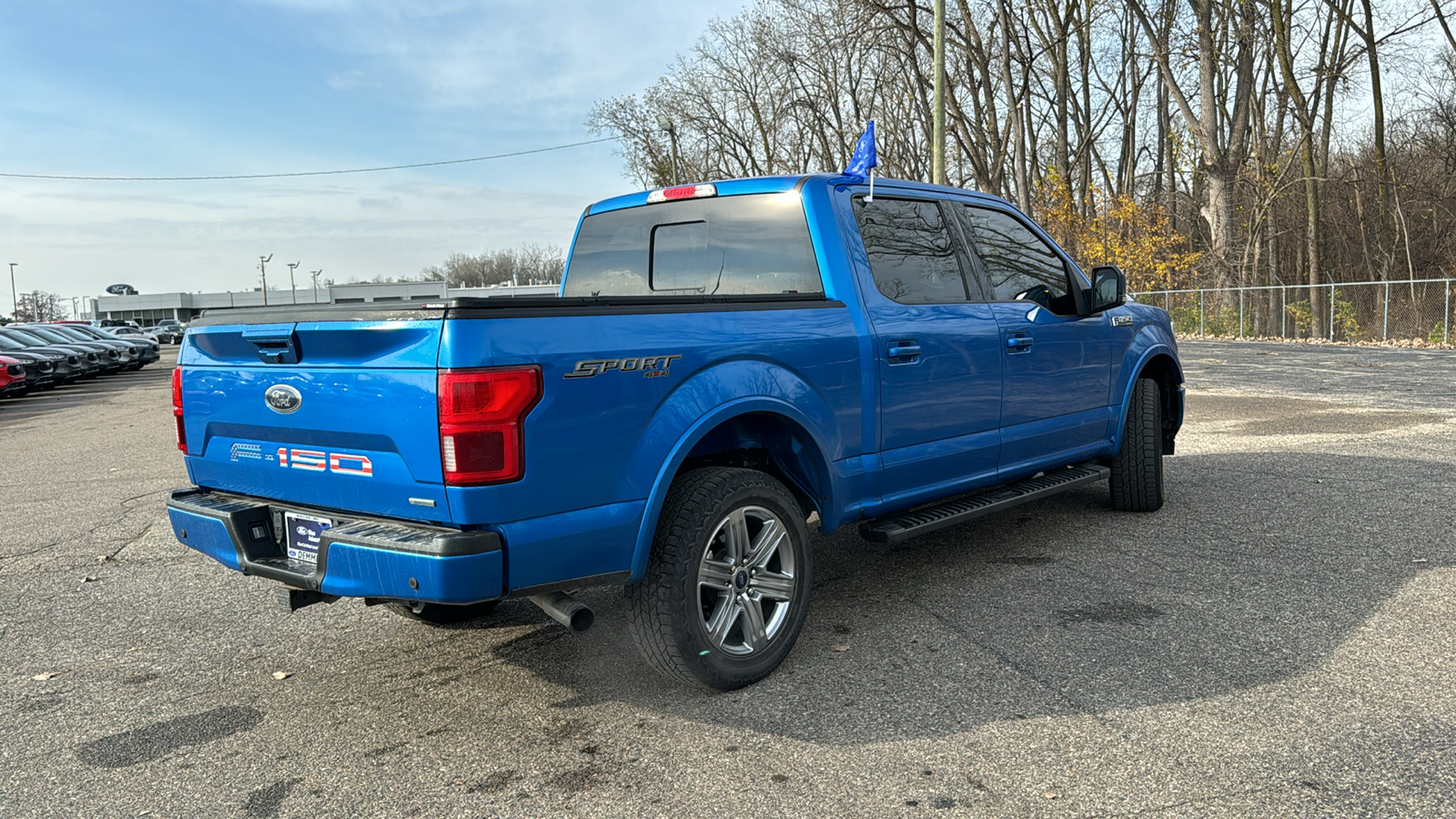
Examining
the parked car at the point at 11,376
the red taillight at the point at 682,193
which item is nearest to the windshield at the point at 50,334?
the parked car at the point at 11,376

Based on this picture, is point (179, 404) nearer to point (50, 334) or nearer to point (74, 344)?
point (74, 344)

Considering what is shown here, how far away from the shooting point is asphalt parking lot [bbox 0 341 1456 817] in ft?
9.92

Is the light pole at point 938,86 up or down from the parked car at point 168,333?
up

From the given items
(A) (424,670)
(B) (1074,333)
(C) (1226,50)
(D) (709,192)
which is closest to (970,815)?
(A) (424,670)

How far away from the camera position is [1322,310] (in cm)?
2838

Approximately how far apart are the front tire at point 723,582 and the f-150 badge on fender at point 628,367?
0.47 meters

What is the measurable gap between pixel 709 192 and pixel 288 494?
229 cm

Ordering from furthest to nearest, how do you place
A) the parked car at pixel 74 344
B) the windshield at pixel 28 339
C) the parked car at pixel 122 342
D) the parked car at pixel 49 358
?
the parked car at pixel 122 342
the parked car at pixel 74 344
the windshield at pixel 28 339
the parked car at pixel 49 358

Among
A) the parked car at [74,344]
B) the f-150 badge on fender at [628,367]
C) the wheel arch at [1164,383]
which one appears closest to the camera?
the f-150 badge on fender at [628,367]

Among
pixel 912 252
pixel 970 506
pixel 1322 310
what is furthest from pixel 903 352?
pixel 1322 310

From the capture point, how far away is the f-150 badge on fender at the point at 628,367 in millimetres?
3217

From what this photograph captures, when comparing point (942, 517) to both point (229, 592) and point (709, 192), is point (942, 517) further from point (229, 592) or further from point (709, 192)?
point (229, 592)

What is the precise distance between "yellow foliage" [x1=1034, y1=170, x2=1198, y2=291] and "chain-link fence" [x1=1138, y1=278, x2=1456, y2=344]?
3.53 ft

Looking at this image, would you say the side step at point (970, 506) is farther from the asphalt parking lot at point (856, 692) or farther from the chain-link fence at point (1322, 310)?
the chain-link fence at point (1322, 310)
